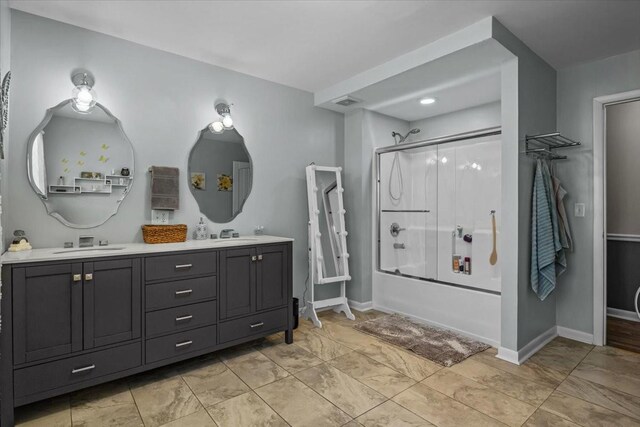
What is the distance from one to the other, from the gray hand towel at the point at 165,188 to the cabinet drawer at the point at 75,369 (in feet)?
3.61

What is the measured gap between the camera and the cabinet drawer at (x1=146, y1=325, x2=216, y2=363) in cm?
231

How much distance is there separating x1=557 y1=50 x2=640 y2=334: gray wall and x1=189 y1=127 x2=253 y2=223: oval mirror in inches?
115

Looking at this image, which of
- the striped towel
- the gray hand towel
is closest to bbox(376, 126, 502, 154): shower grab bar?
the striped towel

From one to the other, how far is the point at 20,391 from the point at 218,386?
1047 millimetres

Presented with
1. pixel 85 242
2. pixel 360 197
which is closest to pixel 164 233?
pixel 85 242

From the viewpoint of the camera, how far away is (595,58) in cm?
293

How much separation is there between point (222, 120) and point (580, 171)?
3207 mm

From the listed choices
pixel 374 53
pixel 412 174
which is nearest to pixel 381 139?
pixel 412 174

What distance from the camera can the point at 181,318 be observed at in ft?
7.97

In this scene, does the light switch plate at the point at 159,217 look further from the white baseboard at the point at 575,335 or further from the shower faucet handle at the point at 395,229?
the white baseboard at the point at 575,335

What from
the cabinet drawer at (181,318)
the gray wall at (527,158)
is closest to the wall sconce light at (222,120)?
the cabinet drawer at (181,318)

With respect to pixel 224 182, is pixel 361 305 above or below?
below

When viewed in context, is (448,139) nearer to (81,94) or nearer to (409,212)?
(409,212)

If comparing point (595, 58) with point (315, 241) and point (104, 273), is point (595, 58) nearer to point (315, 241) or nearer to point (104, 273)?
point (315, 241)
